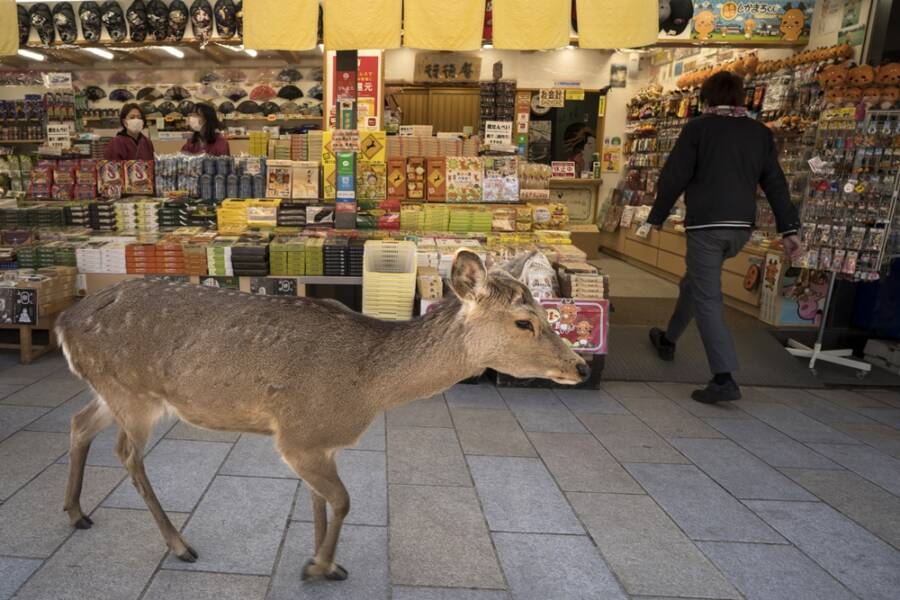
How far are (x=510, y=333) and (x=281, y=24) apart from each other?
466cm

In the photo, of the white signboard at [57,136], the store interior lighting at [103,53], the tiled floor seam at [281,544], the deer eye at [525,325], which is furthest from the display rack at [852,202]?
the store interior lighting at [103,53]

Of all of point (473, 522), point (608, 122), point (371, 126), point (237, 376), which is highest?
point (608, 122)

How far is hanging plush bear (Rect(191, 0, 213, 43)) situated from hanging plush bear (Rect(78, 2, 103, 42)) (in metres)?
1.20

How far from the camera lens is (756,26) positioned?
7.27m

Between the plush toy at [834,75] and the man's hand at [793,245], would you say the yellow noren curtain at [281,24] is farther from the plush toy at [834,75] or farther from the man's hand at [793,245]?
the plush toy at [834,75]

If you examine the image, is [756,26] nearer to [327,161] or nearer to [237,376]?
[327,161]

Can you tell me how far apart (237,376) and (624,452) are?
271 centimetres

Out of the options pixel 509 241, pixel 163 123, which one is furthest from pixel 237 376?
pixel 163 123

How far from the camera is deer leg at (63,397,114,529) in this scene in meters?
2.71

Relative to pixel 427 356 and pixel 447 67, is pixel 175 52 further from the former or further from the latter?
pixel 427 356

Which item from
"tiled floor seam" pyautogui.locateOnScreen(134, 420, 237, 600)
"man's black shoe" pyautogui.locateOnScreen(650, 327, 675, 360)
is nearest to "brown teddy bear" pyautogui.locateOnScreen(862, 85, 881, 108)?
"man's black shoe" pyautogui.locateOnScreen(650, 327, 675, 360)

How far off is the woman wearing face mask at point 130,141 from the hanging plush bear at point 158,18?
1.07 meters

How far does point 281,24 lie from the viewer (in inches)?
217

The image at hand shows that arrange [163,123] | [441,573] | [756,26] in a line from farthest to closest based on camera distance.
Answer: [163,123] < [756,26] < [441,573]
